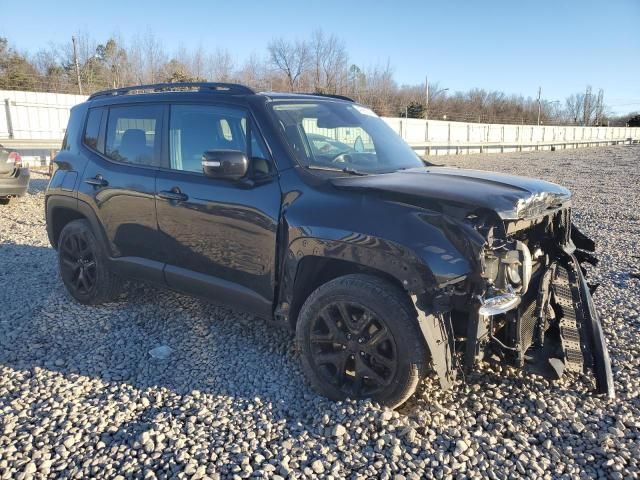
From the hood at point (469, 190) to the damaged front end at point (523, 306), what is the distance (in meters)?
0.03

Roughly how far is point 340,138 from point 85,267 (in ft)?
9.22

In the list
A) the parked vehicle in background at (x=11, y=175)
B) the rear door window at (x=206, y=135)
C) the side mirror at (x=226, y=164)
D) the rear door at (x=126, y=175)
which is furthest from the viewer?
the parked vehicle in background at (x=11, y=175)

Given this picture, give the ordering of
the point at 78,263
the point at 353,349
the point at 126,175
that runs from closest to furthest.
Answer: the point at 353,349, the point at 126,175, the point at 78,263

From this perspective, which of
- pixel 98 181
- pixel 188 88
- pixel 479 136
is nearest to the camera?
pixel 188 88

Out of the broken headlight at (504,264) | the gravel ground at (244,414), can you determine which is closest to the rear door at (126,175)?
the gravel ground at (244,414)

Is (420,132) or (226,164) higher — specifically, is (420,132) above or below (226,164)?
above

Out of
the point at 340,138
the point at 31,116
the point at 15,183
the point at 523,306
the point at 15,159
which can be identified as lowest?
the point at 523,306

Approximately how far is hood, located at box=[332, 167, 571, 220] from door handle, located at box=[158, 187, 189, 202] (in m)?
1.26

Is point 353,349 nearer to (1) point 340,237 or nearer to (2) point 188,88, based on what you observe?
(1) point 340,237

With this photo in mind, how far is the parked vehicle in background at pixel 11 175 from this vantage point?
9.95 m

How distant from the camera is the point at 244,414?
10.4 feet

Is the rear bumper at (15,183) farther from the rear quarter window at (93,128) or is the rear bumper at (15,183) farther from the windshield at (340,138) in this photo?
the windshield at (340,138)

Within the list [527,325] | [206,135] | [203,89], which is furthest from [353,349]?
[203,89]

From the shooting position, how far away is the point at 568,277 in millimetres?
3725
